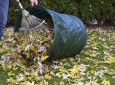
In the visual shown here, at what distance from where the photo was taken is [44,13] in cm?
541

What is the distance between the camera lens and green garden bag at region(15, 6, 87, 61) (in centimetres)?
449

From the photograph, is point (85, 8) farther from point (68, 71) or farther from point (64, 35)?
point (68, 71)

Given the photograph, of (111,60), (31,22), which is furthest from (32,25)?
(111,60)

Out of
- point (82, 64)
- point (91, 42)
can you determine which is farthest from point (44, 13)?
point (91, 42)

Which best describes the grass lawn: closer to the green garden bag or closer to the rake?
the green garden bag

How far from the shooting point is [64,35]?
4625mm

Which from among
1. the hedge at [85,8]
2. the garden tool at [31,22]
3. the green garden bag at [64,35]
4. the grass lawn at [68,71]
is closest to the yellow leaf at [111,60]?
the grass lawn at [68,71]

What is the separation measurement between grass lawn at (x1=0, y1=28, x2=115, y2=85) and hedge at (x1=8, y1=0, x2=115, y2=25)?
108 inches

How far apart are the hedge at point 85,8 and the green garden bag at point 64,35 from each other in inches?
120

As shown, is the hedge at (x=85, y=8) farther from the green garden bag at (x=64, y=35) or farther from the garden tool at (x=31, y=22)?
the garden tool at (x=31, y=22)

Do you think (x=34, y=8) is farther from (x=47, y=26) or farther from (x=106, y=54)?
(x=106, y=54)

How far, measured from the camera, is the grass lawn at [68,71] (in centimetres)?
399

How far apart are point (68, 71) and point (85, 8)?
457 cm

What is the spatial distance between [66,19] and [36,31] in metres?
0.47
